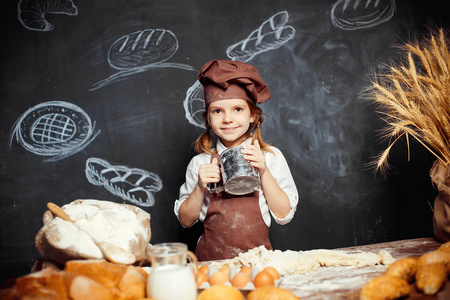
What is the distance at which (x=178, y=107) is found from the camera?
238 centimetres

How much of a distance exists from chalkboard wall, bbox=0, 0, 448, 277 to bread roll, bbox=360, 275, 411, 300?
5.07 feet

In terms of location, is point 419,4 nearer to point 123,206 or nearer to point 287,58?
point 287,58

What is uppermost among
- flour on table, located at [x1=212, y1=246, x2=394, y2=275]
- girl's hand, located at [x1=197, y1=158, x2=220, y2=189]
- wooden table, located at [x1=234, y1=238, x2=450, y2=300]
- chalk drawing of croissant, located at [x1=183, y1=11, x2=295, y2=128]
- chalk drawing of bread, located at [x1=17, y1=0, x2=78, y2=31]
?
chalk drawing of bread, located at [x1=17, y1=0, x2=78, y2=31]

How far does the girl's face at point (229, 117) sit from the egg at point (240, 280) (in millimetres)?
931

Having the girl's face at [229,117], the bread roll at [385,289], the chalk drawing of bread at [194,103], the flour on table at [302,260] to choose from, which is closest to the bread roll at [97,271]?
the flour on table at [302,260]

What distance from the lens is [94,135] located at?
7.50 feet

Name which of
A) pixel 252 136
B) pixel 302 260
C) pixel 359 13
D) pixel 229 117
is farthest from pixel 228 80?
pixel 359 13

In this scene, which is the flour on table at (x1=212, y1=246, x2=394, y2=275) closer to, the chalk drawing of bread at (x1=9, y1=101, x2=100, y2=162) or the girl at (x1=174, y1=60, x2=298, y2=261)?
the girl at (x1=174, y1=60, x2=298, y2=261)

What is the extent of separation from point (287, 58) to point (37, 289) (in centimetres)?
208

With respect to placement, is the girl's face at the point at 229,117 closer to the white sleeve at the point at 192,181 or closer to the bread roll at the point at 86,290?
the white sleeve at the point at 192,181

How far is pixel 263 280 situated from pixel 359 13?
7.20 ft

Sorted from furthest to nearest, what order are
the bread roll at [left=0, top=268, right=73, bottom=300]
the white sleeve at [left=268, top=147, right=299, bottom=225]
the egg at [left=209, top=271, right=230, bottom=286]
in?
the white sleeve at [left=268, top=147, right=299, bottom=225], the egg at [left=209, top=271, right=230, bottom=286], the bread roll at [left=0, top=268, right=73, bottom=300]

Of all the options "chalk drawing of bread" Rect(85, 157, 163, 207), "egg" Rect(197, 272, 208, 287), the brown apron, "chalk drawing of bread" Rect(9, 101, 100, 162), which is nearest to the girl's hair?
the brown apron

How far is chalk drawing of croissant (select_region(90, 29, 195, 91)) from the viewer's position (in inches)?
91.1
